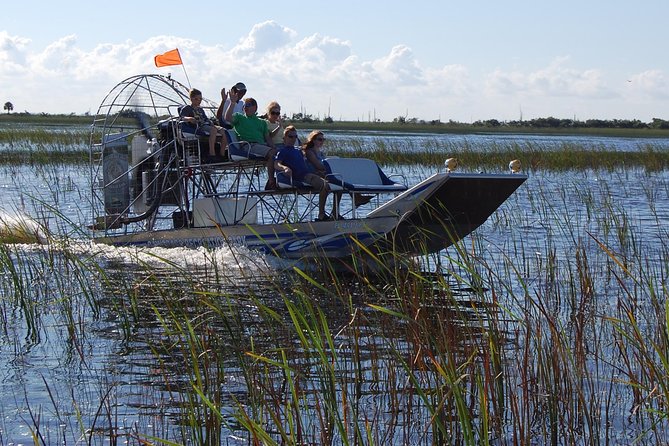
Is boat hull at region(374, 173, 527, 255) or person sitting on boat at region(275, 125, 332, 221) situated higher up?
person sitting on boat at region(275, 125, 332, 221)

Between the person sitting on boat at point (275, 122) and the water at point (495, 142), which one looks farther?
the water at point (495, 142)

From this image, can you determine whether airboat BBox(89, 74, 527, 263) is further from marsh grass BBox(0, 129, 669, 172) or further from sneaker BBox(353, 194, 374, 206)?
marsh grass BBox(0, 129, 669, 172)

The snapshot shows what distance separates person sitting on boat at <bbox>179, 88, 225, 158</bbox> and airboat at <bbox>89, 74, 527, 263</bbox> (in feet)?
0.45

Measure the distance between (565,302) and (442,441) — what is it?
514 centimetres

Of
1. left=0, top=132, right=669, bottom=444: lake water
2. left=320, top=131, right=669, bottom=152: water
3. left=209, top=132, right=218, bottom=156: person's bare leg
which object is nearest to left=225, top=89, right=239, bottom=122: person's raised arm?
left=209, top=132, right=218, bottom=156: person's bare leg

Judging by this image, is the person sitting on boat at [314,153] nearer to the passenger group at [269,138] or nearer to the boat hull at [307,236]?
the passenger group at [269,138]

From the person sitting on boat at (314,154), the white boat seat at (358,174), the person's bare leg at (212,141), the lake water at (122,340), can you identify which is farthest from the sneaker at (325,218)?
the person's bare leg at (212,141)

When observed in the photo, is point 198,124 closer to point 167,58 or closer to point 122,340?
point 167,58

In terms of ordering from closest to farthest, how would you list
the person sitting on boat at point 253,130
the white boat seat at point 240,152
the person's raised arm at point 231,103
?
the white boat seat at point 240,152 < the person sitting on boat at point 253,130 < the person's raised arm at point 231,103

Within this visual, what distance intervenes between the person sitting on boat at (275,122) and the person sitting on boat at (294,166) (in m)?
1.04

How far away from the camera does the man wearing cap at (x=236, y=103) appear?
15.0 m

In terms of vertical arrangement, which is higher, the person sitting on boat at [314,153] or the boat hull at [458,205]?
the person sitting on boat at [314,153]

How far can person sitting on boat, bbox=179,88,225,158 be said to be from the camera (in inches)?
575

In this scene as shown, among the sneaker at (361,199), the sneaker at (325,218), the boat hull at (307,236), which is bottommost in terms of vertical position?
the boat hull at (307,236)
